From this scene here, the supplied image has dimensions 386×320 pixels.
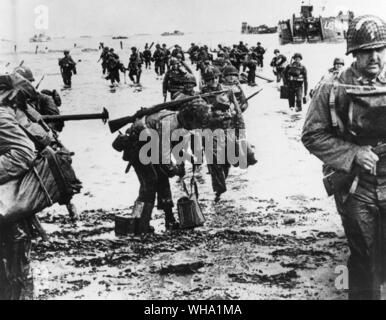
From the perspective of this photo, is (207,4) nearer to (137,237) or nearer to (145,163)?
(145,163)

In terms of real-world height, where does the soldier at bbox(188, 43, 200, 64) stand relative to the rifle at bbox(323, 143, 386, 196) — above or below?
above

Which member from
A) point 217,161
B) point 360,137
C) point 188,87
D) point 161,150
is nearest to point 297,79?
point 188,87

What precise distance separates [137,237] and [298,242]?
184 cm

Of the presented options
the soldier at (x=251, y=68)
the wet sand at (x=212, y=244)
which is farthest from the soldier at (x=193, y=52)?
the wet sand at (x=212, y=244)

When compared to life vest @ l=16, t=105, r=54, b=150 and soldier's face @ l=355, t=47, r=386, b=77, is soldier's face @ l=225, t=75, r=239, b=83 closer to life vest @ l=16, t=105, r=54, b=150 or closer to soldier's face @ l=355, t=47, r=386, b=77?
life vest @ l=16, t=105, r=54, b=150

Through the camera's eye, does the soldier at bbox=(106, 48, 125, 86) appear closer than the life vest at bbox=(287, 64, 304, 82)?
No

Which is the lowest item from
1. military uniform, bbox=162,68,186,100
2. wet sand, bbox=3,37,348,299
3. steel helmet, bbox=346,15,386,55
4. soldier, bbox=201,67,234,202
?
wet sand, bbox=3,37,348,299

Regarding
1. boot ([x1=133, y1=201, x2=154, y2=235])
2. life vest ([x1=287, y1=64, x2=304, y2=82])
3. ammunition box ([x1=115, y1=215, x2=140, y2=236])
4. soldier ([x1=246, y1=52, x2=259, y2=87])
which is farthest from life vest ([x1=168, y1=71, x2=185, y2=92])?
soldier ([x1=246, y1=52, x2=259, y2=87])

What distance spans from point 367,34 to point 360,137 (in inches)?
30.8

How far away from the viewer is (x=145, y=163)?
6668 mm

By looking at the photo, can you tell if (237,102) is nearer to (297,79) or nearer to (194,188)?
(194,188)

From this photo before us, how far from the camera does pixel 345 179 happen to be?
446cm

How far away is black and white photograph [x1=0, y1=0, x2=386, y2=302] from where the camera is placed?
444cm
